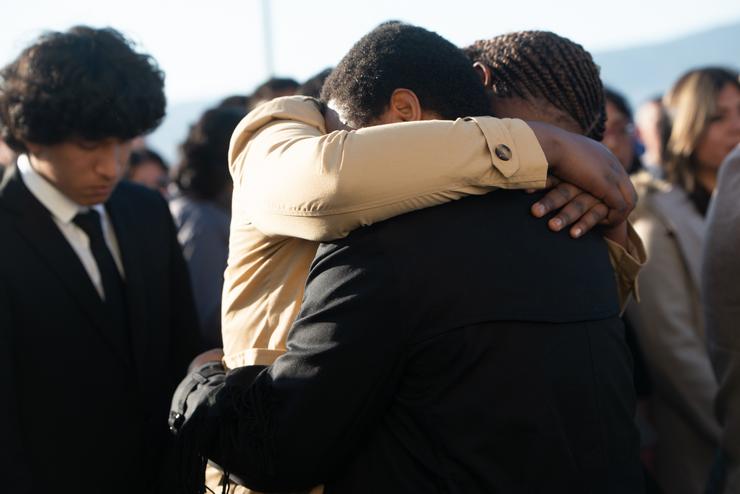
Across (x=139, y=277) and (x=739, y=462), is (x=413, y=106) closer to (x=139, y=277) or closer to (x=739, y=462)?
(x=139, y=277)

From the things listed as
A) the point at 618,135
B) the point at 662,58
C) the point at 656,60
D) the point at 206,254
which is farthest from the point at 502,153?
the point at 662,58

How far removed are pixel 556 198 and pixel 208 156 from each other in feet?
9.52

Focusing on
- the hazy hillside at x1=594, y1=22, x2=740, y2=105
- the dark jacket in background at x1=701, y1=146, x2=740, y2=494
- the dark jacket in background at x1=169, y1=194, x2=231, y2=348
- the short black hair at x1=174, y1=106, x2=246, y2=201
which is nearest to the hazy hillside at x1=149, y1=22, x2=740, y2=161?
the hazy hillside at x1=594, y1=22, x2=740, y2=105

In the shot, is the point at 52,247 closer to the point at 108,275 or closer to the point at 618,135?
the point at 108,275

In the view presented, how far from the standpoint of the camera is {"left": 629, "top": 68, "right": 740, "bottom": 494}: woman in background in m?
3.33

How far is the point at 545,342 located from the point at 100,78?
184 cm

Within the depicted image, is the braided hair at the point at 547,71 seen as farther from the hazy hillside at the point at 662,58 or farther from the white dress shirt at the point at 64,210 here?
the hazy hillside at the point at 662,58

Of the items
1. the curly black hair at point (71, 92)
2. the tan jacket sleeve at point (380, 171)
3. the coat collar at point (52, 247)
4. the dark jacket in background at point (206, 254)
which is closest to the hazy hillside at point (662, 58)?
the dark jacket in background at point (206, 254)

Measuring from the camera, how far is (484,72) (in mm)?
1832

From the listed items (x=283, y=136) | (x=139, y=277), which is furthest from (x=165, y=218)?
(x=283, y=136)

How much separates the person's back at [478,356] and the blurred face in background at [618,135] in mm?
3044

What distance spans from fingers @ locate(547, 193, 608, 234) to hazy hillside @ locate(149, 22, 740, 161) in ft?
41.1

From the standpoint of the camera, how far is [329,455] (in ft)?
4.84

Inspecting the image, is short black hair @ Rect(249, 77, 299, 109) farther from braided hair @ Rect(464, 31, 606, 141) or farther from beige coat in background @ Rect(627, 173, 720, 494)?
braided hair @ Rect(464, 31, 606, 141)
